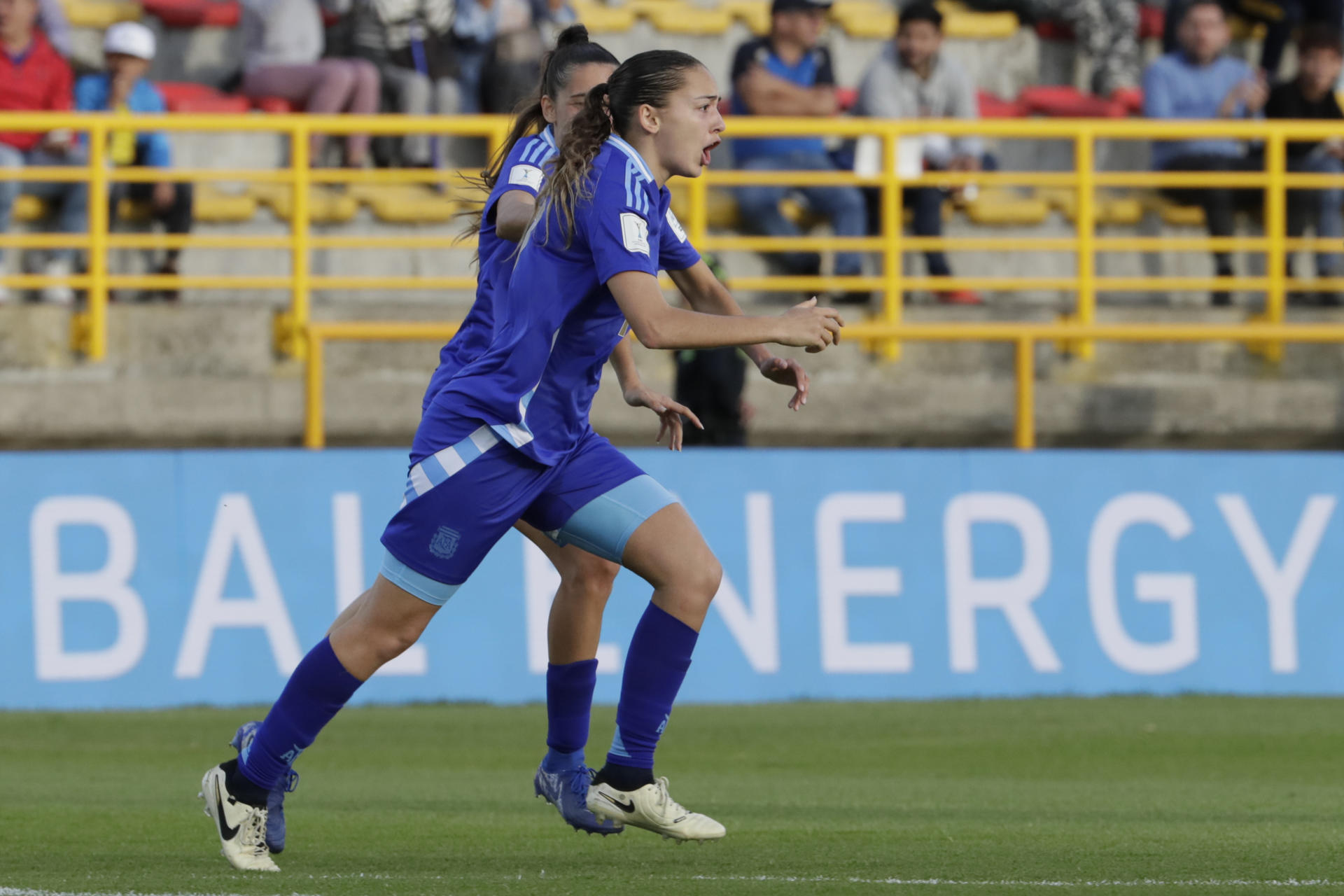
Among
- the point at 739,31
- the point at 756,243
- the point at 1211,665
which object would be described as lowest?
the point at 1211,665

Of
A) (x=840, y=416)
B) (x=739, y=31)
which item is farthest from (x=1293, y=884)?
(x=739, y=31)

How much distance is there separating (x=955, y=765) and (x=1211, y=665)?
3.11 m

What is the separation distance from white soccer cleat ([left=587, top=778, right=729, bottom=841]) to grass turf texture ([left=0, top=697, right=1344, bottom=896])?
0.09 m

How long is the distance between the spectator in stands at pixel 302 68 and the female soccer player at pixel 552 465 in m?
9.00

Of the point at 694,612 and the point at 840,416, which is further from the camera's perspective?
the point at 840,416

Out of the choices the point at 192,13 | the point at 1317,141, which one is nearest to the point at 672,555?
the point at 1317,141

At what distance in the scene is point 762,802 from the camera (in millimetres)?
7492

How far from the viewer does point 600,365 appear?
5617mm

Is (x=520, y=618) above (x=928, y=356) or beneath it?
beneath

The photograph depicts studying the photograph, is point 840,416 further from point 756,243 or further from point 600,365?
point 600,365

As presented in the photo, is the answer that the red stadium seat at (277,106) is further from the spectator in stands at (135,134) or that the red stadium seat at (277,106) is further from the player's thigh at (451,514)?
the player's thigh at (451,514)

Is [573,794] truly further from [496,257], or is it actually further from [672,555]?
[496,257]

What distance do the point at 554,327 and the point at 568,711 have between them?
3.81ft

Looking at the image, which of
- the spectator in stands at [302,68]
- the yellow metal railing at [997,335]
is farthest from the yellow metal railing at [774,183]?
the spectator in stands at [302,68]
